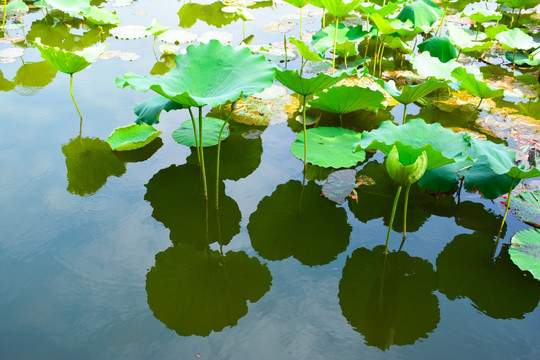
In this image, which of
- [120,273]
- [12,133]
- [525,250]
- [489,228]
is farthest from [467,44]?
[12,133]

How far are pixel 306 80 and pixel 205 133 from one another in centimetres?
83

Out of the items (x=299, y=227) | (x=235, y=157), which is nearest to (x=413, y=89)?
(x=299, y=227)

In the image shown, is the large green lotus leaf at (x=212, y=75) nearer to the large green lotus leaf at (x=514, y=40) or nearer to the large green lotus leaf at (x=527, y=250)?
the large green lotus leaf at (x=527, y=250)

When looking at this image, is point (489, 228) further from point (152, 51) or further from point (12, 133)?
point (152, 51)

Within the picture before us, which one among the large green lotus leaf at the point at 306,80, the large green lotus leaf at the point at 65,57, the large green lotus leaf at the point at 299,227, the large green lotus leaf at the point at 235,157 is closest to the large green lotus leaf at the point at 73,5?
the large green lotus leaf at the point at 65,57

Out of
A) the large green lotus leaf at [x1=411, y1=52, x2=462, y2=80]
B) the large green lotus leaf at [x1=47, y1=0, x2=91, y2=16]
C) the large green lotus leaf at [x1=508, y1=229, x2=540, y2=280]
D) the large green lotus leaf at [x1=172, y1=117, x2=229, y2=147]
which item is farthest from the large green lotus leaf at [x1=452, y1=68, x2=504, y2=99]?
the large green lotus leaf at [x1=47, y1=0, x2=91, y2=16]

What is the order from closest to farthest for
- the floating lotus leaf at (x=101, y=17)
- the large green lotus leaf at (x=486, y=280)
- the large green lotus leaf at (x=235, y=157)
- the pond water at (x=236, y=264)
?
1. the pond water at (x=236, y=264)
2. the large green lotus leaf at (x=486, y=280)
3. the large green lotus leaf at (x=235, y=157)
4. the floating lotus leaf at (x=101, y=17)

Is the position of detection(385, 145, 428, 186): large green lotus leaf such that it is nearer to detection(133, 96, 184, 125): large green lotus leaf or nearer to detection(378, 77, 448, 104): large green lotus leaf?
detection(378, 77, 448, 104): large green lotus leaf

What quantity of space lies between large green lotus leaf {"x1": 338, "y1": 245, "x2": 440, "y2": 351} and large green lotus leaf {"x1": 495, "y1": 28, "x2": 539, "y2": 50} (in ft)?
8.38

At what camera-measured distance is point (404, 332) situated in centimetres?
156

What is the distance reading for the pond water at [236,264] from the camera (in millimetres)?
1536

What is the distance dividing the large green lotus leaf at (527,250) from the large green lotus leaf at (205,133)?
5.31ft

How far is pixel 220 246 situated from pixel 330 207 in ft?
1.96

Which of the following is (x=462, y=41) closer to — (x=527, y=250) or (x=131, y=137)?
(x=527, y=250)
